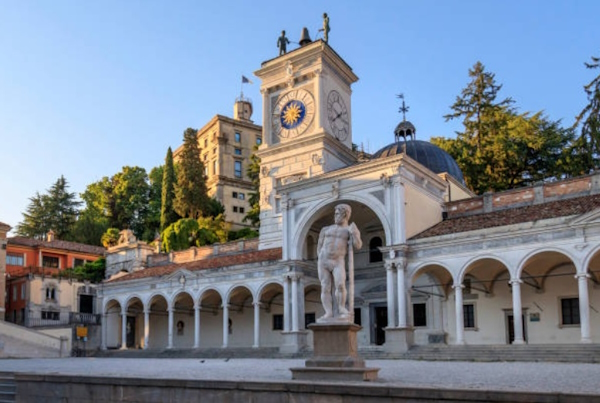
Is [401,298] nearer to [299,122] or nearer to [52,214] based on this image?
[299,122]

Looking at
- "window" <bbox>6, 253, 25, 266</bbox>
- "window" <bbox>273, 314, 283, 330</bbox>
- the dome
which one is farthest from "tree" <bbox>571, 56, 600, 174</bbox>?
"window" <bbox>6, 253, 25, 266</bbox>

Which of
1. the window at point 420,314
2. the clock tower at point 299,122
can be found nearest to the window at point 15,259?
the clock tower at point 299,122

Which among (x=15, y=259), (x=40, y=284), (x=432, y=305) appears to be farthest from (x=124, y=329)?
(x=432, y=305)

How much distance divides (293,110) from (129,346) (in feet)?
64.3

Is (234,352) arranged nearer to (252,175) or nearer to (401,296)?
(401,296)

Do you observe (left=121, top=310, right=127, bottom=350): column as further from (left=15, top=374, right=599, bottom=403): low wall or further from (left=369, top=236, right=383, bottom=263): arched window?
(left=15, top=374, right=599, bottom=403): low wall

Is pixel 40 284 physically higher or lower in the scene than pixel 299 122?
lower

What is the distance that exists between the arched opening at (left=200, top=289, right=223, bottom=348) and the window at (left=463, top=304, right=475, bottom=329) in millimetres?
14995

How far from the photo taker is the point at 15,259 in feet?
170

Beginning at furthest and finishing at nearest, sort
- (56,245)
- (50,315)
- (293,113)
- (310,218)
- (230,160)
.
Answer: (230,160), (56,245), (50,315), (293,113), (310,218)

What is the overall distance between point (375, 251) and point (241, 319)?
995 centimetres

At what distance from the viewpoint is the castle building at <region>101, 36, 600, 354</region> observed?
2502cm

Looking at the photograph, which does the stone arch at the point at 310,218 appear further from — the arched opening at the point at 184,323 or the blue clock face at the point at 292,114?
the arched opening at the point at 184,323

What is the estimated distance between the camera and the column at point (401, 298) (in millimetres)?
26203
